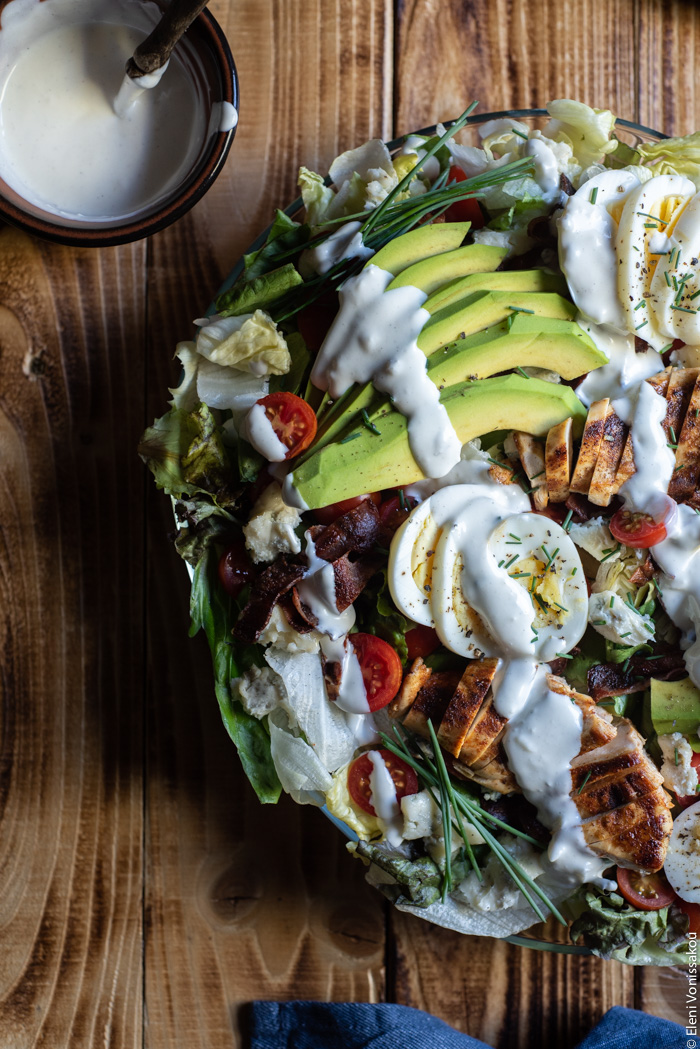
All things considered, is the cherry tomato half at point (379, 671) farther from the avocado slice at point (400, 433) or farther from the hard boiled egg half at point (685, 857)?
the hard boiled egg half at point (685, 857)

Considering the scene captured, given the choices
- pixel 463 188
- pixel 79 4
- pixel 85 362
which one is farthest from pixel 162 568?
pixel 79 4

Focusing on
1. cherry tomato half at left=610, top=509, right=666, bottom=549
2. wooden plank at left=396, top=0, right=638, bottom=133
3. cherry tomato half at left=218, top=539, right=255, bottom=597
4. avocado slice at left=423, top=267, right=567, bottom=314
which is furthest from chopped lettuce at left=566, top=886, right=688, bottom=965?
wooden plank at left=396, top=0, right=638, bottom=133

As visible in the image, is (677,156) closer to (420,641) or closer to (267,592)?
(420,641)

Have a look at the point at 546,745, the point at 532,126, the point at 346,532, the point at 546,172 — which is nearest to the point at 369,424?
the point at 346,532

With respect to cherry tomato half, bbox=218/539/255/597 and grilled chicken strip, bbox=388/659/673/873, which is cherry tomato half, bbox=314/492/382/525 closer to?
cherry tomato half, bbox=218/539/255/597

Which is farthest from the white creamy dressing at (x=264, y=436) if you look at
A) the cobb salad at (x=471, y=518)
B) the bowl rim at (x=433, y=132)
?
the bowl rim at (x=433, y=132)

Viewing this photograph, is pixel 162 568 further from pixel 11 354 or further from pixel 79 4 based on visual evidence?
pixel 79 4
